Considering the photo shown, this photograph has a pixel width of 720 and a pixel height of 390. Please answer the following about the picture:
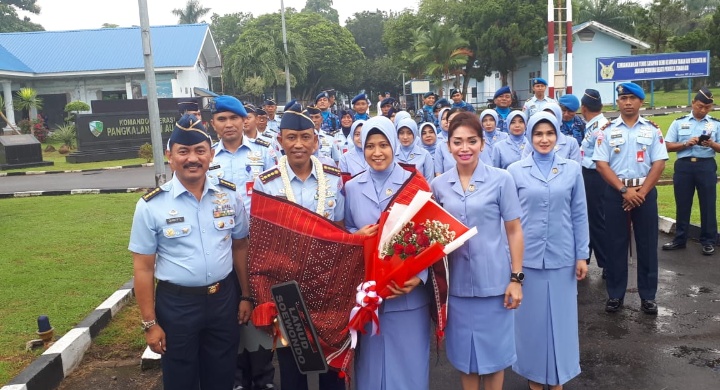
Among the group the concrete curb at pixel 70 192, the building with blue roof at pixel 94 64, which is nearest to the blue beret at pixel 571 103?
the concrete curb at pixel 70 192

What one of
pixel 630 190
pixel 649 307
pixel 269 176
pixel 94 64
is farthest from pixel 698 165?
pixel 94 64

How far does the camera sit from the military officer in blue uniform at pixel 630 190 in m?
5.05

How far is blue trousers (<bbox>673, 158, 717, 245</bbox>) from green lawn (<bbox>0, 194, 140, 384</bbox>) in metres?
6.18

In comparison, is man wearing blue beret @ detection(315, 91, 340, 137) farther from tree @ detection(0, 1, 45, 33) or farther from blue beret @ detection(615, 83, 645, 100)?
tree @ detection(0, 1, 45, 33)

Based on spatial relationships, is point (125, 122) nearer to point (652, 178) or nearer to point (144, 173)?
point (144, 173)

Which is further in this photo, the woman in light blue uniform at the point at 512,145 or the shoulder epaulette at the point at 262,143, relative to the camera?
the woman in light blue uniform at the point at 512,145

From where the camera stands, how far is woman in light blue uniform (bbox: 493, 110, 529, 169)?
652 centimetres

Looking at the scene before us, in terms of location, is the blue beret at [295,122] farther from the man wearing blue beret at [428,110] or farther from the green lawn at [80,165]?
the green lawn at [80,165]

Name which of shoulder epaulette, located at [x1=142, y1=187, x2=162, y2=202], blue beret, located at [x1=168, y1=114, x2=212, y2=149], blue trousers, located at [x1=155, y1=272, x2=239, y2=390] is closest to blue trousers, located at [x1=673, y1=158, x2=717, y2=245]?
blue trousers, located at [x1=155, y1=272, x2=239, y2=390]

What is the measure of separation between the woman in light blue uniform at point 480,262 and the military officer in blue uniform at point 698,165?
4.40 m

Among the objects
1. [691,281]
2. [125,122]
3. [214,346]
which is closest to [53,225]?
[214,346]

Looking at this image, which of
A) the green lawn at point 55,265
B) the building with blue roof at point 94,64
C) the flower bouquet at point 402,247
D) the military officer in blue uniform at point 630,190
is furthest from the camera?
the building with blue roof at point 94,64

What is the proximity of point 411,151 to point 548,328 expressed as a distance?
3286 mm

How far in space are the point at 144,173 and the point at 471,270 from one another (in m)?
14.9
